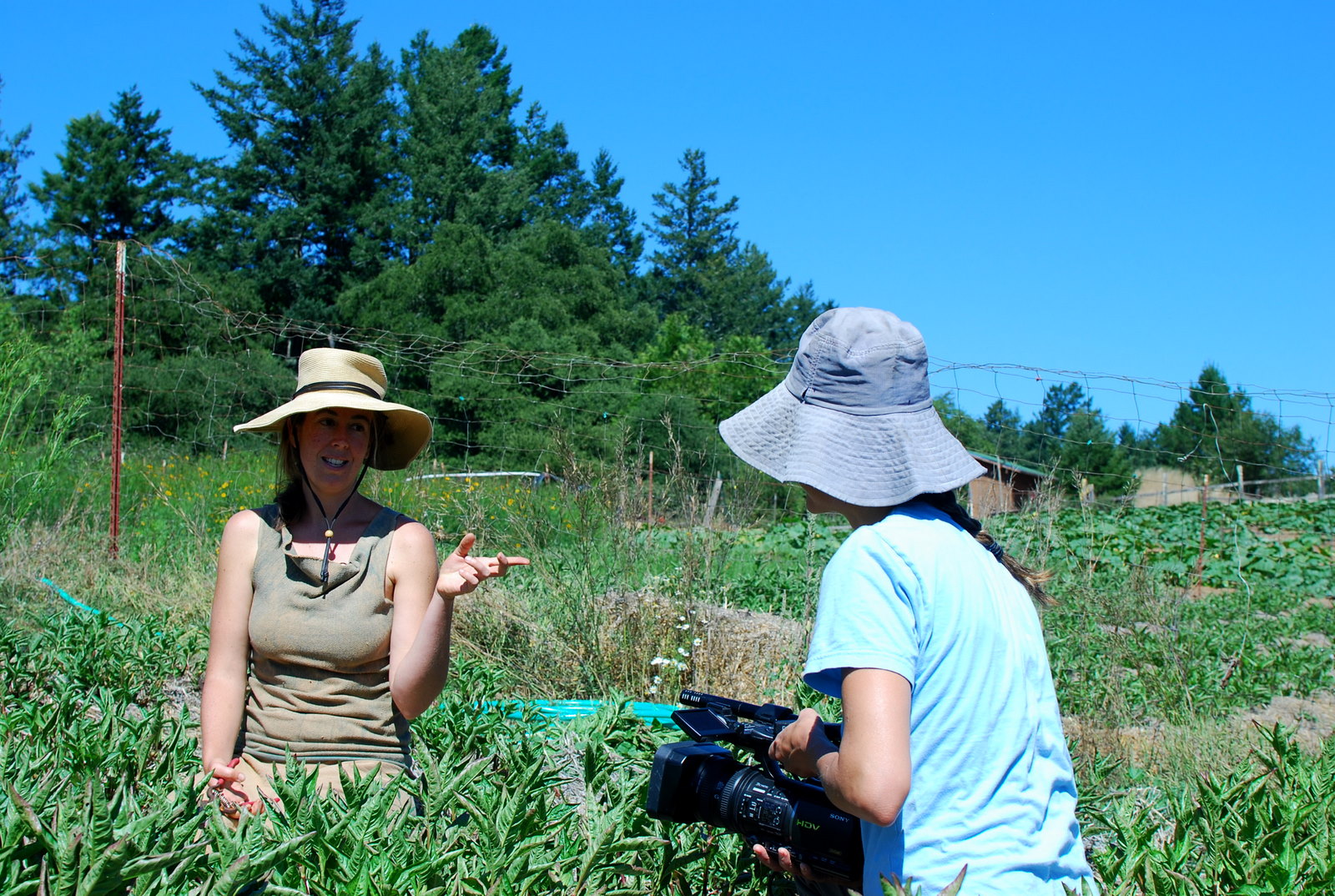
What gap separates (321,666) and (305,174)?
36.1m

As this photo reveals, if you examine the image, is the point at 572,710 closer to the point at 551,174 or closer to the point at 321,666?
the point at 321,666

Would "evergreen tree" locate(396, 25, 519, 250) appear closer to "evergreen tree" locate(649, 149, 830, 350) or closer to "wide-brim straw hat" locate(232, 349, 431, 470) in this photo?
"evergreen tree" locate(649, 149, 830, 350)

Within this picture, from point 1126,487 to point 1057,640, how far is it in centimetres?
105

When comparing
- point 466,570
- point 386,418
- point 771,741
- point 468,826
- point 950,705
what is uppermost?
point 386,418

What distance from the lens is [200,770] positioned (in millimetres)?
2357

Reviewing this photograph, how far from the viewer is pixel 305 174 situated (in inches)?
1389

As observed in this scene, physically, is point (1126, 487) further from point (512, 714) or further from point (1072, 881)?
point (1072, 881)

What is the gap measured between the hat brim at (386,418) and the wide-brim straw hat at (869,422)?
1.26 meters

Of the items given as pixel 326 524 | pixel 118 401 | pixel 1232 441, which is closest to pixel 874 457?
pixel 326 524

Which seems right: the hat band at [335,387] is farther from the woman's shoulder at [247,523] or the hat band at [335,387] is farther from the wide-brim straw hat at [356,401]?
the woman's shoulder at [247,523]

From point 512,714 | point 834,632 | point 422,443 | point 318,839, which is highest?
point 422,443

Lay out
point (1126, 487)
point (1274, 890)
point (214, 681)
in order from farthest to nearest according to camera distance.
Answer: point (1126, 487)
point (214, 681)
point (1274, 890)

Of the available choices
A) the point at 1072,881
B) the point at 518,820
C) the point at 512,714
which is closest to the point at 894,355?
the point at 1072,881

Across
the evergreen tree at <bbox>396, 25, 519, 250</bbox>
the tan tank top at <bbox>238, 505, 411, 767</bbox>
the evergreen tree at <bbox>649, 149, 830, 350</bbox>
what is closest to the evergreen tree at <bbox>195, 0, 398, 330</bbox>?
the evergreen tree at <bbox>396, 25, 519, 250</bbox>
